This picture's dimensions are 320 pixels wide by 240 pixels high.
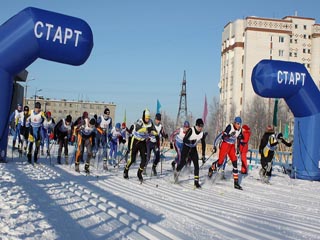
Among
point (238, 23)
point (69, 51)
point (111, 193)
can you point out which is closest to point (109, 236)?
point (111, 193)

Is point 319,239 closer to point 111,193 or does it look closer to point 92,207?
point 92,207

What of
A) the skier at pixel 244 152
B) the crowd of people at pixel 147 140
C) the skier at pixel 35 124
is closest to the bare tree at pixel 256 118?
the skier at pixel 244 152

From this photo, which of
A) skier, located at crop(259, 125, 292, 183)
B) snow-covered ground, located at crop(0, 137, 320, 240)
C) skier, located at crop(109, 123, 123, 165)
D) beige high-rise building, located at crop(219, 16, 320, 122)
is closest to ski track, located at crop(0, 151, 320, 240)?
snow-covered ground, located at crop(0, 137, 320, 240)

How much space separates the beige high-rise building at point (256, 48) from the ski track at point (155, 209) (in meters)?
56.5

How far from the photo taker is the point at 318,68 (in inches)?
2827

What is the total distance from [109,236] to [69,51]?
572cm

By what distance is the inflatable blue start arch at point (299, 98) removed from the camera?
13.6 metres

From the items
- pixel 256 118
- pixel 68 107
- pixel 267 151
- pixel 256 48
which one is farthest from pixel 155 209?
A: pixel 68 107

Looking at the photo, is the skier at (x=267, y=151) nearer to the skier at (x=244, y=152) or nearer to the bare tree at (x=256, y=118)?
the skier at (x=244, y=152)

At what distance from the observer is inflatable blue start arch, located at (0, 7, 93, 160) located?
9016 millimetres

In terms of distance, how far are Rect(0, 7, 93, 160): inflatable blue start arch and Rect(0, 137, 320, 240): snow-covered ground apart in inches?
79.9

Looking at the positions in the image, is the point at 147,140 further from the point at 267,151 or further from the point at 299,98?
the point at 299,98

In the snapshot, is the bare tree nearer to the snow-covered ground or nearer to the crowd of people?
the crowd of people

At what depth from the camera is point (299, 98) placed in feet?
46.3
